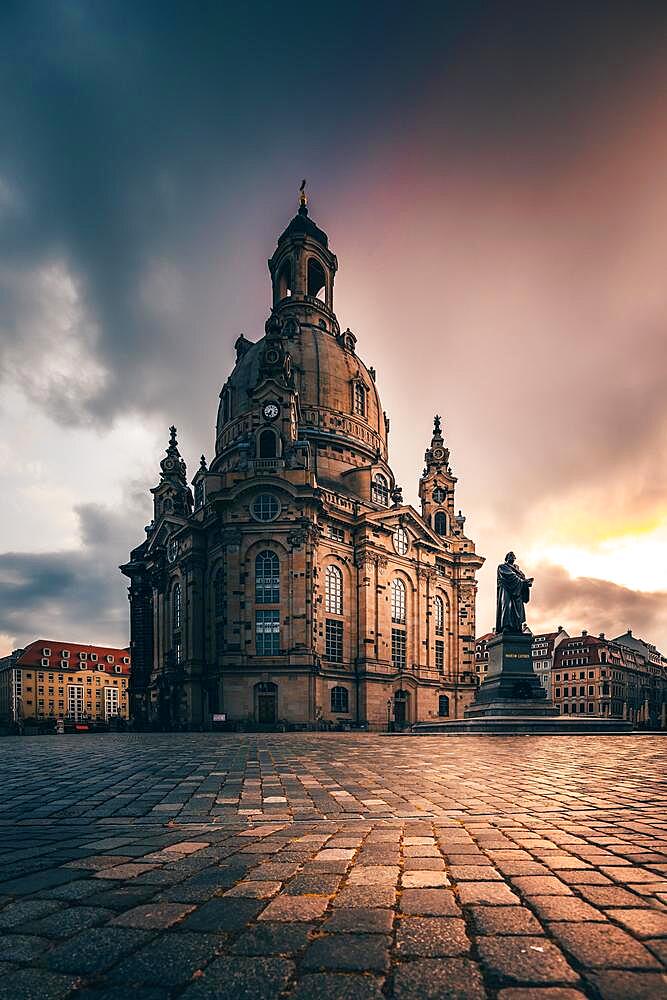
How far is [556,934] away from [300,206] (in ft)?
296

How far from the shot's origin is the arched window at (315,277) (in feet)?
258

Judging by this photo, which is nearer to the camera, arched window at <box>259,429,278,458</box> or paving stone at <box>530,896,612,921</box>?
paving stone at <box>530,896,612,921</box>

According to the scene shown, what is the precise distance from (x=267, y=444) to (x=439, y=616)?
982 inches

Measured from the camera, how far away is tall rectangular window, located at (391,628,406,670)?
5816 centimetres

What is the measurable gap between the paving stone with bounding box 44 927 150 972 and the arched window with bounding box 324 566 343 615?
163ft

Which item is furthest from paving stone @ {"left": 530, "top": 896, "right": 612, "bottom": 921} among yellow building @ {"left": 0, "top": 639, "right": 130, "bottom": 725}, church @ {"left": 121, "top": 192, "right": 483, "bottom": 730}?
yellow building @ {"left": 0, "top": 639, "right": 130, "bottom": 725}

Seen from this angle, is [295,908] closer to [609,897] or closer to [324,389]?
[609,897]

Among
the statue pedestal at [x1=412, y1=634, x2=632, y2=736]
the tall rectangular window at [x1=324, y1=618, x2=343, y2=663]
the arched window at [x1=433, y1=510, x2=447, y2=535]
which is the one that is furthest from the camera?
the arched window at [x1=433, y1=510, x2=447, y2=535]

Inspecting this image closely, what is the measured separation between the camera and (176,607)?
5844cm

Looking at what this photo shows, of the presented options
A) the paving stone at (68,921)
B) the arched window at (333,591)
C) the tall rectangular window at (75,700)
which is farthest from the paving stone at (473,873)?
the tall rectangular window at (75,700)

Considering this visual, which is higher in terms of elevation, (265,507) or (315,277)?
(315,277)

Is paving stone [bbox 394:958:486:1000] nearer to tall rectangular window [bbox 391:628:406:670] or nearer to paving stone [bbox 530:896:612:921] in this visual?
paving stone [bbox 530:896:612:921]

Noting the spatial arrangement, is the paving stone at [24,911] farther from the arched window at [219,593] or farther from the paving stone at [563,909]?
the arched window at [219,593]

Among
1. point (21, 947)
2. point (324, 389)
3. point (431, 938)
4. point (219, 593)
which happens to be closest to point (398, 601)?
point (219, 593)
